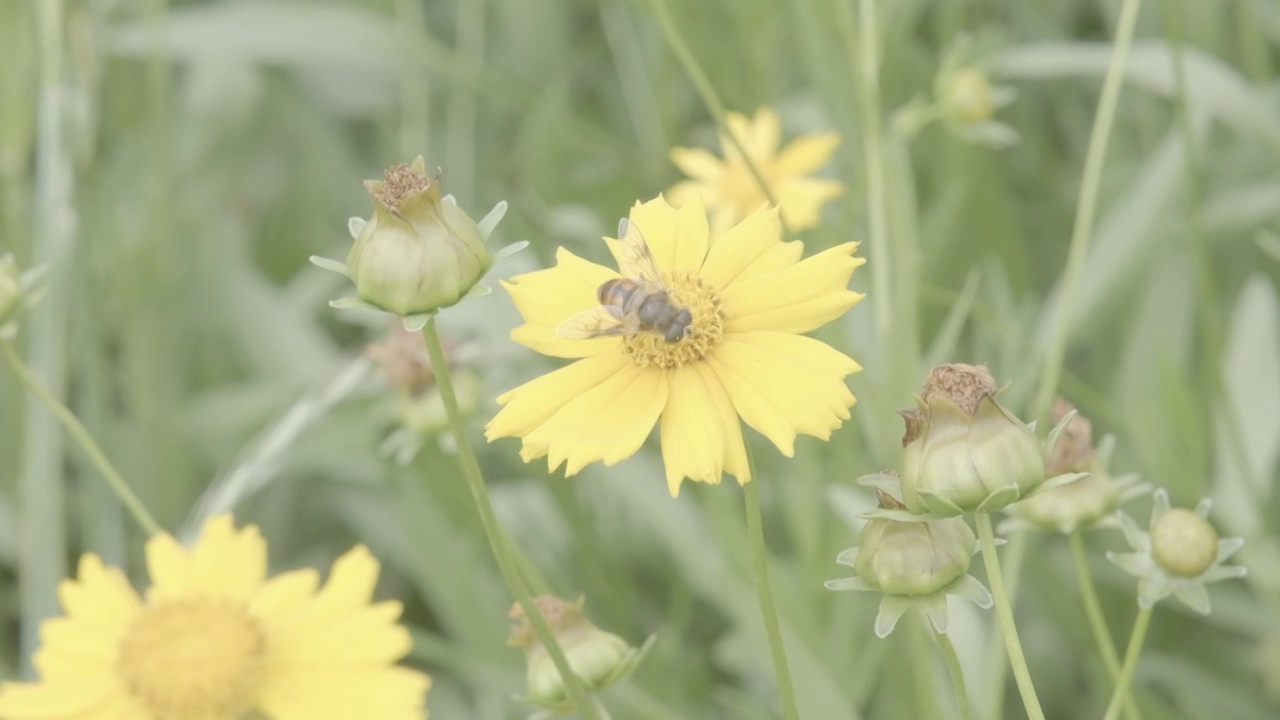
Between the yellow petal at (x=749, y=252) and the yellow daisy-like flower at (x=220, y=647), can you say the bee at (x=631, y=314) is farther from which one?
the yellow daisy-like flower at (x=220, y=647)

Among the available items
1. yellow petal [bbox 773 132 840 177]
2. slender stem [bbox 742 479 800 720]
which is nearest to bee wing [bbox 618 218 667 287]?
slender stem [bbox 742 479 800 720]

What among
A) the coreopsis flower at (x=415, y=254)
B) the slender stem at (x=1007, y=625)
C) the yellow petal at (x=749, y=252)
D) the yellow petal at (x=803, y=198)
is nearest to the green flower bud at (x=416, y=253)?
the coreopsis flower at (x=415, y=254)

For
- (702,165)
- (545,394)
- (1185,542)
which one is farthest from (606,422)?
(702,165)

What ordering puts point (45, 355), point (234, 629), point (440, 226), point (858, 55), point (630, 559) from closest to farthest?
point (440, 226) < point (234, 629) < point (858, 55) < point (45, 355) < point (630, 559)

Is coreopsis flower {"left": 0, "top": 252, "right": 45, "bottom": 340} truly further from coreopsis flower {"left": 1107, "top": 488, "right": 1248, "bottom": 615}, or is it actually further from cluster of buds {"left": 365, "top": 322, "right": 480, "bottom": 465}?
coreopsis flower {"left": 1107, "top": 488, "right": 1248, "bottom": 615}

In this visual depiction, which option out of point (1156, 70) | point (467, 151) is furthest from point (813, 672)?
point (467, 151)

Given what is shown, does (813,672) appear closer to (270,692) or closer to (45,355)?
(270,692)
